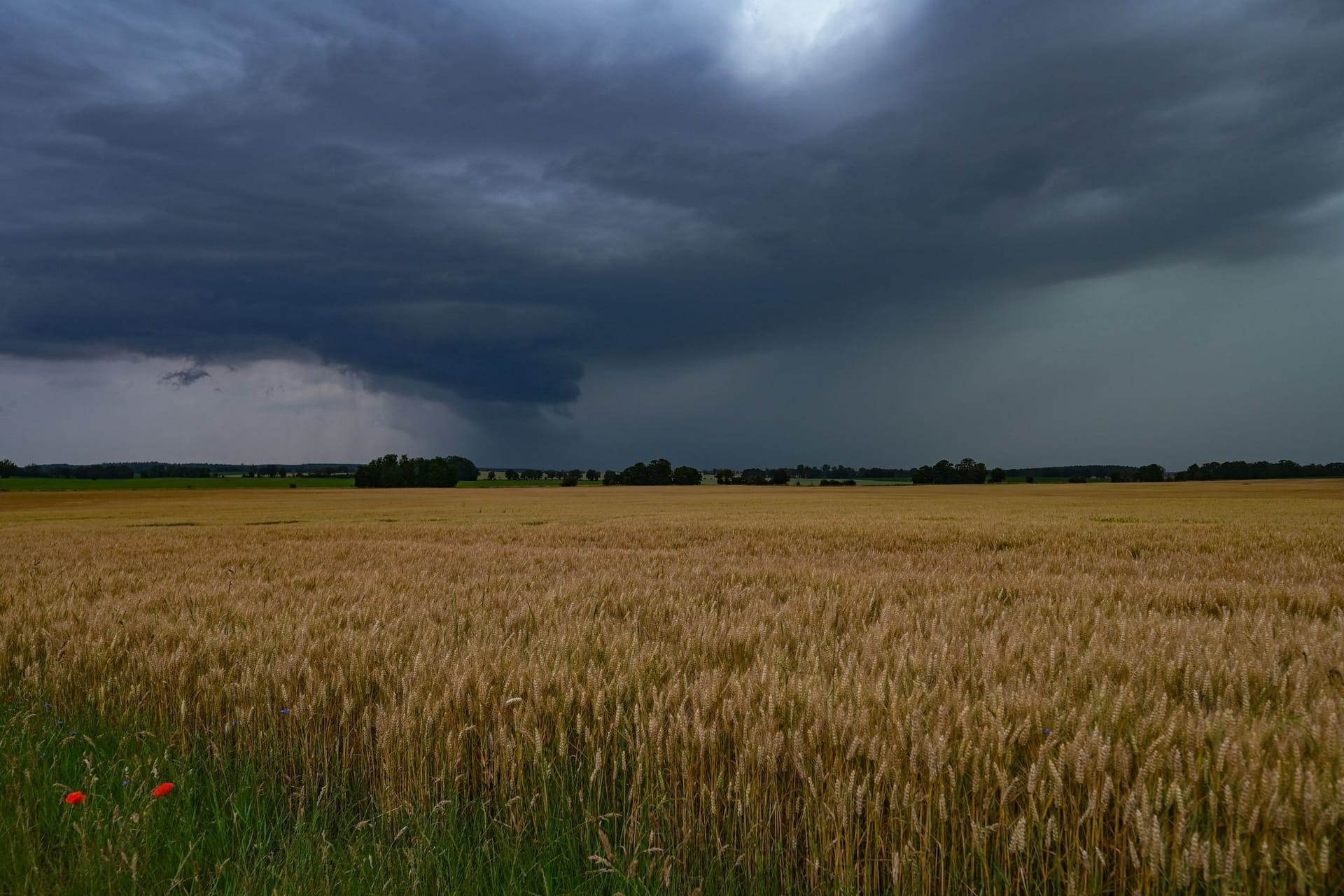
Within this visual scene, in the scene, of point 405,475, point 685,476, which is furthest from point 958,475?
point 405,475

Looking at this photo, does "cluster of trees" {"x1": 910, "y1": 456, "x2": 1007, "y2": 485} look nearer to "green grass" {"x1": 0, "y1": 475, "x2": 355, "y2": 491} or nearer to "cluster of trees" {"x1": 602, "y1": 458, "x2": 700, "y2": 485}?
"cluster of trees" {"x1": 602, "y1": 458, "x2": 700, "y2": 485}

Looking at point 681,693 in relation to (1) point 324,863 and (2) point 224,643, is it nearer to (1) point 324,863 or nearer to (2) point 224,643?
(1) point 324,863

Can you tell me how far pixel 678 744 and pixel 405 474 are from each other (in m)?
111

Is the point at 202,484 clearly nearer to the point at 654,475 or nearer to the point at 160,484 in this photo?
the point at 160,484

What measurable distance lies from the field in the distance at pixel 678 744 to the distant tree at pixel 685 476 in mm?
91744

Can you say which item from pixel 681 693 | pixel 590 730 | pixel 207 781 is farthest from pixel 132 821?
pixel 681 693

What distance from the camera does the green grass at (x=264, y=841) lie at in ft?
7.37

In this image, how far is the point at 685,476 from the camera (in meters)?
100

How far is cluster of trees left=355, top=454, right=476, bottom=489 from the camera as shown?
343 feet

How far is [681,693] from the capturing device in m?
3.18

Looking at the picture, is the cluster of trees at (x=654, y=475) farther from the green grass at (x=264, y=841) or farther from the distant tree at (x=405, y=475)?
the green grass at (x=264, y=841)

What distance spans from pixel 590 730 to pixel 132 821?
1.73m

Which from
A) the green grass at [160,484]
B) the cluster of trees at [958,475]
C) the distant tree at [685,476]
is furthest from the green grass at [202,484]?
the cluster of trees at [958,475]

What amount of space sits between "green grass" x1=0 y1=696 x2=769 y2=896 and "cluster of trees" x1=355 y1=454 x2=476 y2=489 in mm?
102650
